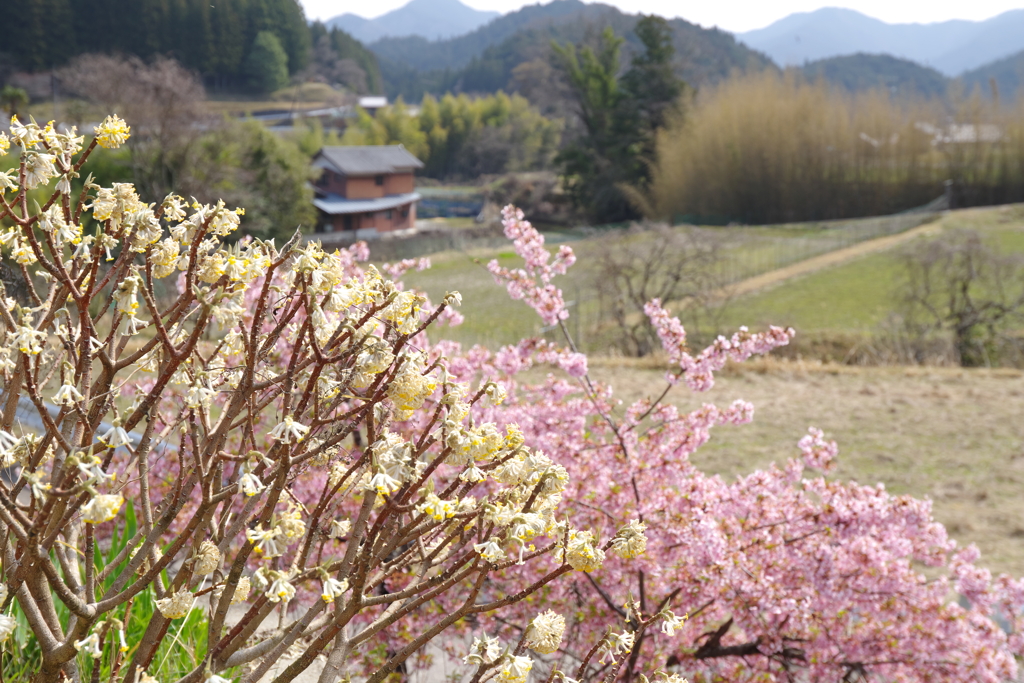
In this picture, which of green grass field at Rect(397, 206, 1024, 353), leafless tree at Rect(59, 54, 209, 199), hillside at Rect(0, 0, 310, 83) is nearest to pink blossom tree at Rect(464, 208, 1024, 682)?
green grass field at Rect(397, 206, 1024, 353)

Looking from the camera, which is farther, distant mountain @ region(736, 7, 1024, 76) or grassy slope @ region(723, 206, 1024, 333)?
distant mountain @ region(736, 7, 1024, 76)

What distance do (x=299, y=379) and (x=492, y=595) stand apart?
1611 mm

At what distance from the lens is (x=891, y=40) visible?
7717 inches

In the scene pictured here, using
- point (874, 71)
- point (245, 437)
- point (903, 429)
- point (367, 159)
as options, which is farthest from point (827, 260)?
point (874, 71)

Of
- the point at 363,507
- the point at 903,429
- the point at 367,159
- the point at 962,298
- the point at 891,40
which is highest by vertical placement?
the point at 891,40

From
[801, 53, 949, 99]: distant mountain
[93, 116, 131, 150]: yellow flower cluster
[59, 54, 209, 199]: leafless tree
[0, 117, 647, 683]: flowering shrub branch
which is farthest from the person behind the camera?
[801, 53, 949, 99]: distant mountain

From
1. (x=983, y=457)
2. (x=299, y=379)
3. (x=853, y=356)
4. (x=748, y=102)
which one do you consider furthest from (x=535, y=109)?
(x=299, y=379)

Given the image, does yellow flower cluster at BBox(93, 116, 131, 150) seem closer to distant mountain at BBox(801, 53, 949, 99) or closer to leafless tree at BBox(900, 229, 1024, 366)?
leafless tree at BBox(900, 229, 1024, 366)

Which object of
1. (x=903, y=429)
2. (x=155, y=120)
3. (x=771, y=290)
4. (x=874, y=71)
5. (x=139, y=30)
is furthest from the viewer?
(x=874, y=71)

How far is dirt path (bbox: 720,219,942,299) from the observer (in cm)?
1461

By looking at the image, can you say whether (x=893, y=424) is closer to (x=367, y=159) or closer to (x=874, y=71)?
(x=367, y=159)

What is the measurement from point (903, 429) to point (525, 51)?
78958 mm

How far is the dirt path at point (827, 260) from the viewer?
14.6 meters

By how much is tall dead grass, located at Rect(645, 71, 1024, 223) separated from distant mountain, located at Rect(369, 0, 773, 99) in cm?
552
